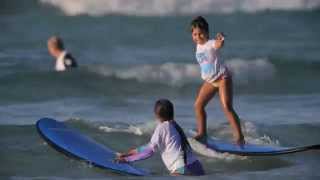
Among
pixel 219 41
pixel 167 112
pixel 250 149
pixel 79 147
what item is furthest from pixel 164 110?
pixel 250 149

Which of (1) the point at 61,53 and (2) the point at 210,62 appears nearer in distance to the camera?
(2) the point at 210,62

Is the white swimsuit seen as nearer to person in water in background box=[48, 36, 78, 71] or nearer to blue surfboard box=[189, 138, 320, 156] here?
blue surfboard box=[189, 138, 320, 156]

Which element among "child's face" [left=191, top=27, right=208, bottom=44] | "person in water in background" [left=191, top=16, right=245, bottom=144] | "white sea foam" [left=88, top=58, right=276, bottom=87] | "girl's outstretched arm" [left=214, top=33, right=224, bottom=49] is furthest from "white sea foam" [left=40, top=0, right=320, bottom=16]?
"girl's outstretched arm" [left=214, top=33, right=224, bottom=49]

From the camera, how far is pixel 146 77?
15.3 m

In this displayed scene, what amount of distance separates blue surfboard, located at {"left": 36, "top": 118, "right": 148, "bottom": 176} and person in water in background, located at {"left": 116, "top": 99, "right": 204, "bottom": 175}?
0.35m

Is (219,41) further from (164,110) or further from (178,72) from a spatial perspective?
(178,72)

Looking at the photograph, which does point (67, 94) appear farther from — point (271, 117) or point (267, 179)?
point (267, 179)

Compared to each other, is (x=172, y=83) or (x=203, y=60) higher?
(x=203, y=60)

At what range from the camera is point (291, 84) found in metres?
15.0

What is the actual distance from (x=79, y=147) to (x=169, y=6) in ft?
64.4

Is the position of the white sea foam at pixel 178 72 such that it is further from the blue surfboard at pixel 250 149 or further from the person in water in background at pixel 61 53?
the blue surfboard at pixel 250 149

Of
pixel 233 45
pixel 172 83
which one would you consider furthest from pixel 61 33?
pixel 172 83

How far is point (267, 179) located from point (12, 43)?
13.3 metres

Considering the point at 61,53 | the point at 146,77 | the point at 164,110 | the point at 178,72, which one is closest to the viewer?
the point at 164,110
